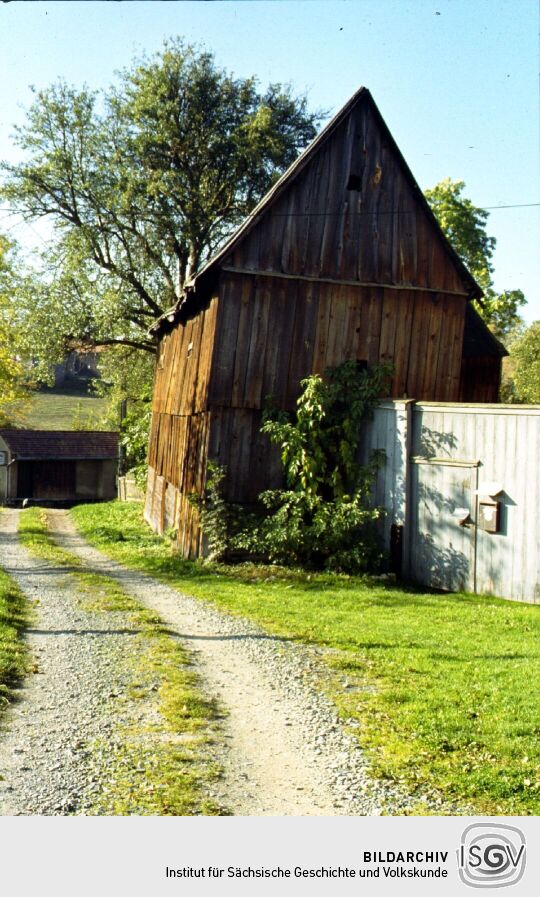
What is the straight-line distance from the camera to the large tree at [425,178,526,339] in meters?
36.3

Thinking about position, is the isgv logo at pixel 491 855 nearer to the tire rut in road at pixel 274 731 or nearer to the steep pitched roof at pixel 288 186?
the tire rut in road at pixel 274 731

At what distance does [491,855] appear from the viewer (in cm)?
385

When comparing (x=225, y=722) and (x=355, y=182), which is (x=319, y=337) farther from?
(x=225, y=722)

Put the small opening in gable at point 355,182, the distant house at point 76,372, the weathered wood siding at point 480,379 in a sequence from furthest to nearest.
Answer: the distant house at point 76,372 → the weathered wood siding at point 480,379 → the small opening in gable at point 355,182

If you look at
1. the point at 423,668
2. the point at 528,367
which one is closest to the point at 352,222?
the point at 423,668

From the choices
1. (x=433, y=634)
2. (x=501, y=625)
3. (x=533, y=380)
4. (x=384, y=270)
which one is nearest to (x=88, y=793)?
(x=433, y=634)

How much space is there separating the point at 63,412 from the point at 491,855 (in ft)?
258

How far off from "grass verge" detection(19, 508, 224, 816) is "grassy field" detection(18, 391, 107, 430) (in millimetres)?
53108

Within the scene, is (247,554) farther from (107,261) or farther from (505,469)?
(107,261)

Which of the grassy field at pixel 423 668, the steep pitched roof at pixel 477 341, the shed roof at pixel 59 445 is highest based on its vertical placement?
the steep pitched roof at pixel 477 341

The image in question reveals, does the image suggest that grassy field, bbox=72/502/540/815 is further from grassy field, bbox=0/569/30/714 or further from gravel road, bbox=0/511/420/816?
grassy field, bbox=0/569/30/714

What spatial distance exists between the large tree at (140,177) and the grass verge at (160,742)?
79.5 ft

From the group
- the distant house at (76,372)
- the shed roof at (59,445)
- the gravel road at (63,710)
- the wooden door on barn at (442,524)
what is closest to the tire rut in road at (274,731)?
the gravel road at (63,710)

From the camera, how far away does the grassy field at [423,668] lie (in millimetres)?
5668
